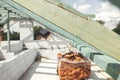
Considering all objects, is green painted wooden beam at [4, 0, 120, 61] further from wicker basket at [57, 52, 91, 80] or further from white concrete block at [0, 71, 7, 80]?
wicker basket at [57, 52, 91, 80]

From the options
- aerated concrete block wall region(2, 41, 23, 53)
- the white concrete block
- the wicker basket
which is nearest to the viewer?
the white concrete block

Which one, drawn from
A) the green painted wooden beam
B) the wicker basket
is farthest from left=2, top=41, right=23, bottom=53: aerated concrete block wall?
the green painted wooden beam

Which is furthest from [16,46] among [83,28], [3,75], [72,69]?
[83,28]

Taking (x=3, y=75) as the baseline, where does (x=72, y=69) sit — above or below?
below

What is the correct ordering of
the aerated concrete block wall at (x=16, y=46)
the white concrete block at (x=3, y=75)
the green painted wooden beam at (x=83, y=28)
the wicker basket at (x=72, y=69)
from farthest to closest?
the aerated concrete block wall at (x=16, y=46) < the wicker basket at (x=72, y=69) < the white concrete block at (x=3, y=75) < the green painted wooden beam at (x=83, y=28)

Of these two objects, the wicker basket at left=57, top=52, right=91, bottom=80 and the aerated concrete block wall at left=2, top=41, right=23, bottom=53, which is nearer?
the wicker basket at left=57, top=52, right=91, bottom=80

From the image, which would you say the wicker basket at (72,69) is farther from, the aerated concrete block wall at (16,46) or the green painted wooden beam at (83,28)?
the aerated concrete block wall at (16,46)

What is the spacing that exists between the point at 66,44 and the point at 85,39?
66.1 ft

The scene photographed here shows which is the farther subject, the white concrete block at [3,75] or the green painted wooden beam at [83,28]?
the white concrete block at [3,75]

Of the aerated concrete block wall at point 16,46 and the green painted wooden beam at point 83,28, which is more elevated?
the green painted wooden beam at point 83,28

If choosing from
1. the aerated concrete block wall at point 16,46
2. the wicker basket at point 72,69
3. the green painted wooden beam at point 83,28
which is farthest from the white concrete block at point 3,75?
the aerated concrete block wall at point 16,46

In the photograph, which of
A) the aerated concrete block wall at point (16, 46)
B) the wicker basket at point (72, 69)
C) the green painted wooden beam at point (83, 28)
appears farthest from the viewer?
the aerated concrete block wall at point (16, 46)

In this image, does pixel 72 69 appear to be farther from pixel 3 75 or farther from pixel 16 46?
pixel 16 46

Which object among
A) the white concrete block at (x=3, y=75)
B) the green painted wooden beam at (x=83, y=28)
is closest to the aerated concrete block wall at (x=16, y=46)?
the white concrete block at (x=3, y=75)
